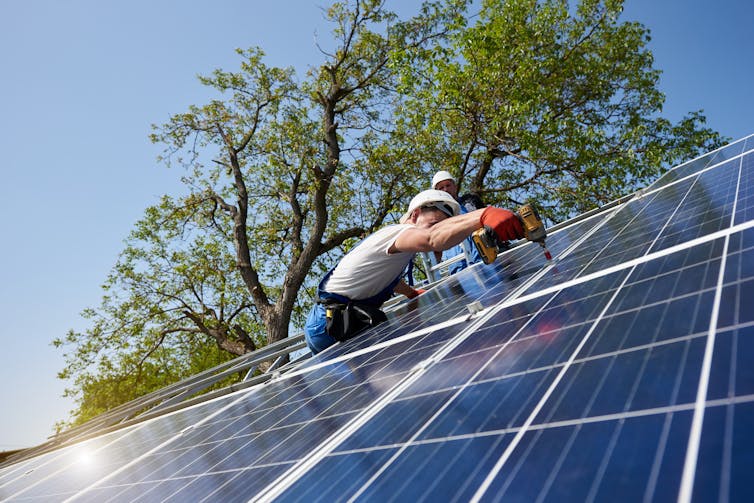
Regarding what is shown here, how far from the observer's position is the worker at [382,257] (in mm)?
3760

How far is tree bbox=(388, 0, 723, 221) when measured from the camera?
15.1 meters

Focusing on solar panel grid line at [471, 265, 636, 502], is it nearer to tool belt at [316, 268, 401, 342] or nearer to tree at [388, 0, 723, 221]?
tool belt at [316, 268, 401, 342]

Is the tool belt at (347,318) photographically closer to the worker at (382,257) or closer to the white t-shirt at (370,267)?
the worker at (382,257)

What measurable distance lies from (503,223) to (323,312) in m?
2.70

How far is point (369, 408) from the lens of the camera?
226cm

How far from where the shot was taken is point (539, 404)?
142 cm

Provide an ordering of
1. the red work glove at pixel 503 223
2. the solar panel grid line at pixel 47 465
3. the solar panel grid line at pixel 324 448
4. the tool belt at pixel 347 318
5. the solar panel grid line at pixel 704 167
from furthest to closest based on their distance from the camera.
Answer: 1. the solar panel grid line at pixel 704 167
2. the tool belt at pixel 347 318
3. the solar panel grid line at pixel 47 465
4. the red work glove at pixel 503 223
5. the solar panel grid line at pixel 324 448

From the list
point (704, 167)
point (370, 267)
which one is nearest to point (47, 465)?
point (370, 267)

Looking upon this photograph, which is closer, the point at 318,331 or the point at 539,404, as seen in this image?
the point at 539,404

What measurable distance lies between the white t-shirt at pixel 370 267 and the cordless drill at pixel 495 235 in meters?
0.90

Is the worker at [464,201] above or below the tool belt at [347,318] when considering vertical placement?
above

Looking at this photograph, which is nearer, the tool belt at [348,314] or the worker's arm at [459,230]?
the worker's arm at [459,230]

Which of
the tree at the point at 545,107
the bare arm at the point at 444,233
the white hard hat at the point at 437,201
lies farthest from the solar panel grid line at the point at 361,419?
the tree at the point at 545,107

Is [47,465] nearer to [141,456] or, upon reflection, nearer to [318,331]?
[141,456]
